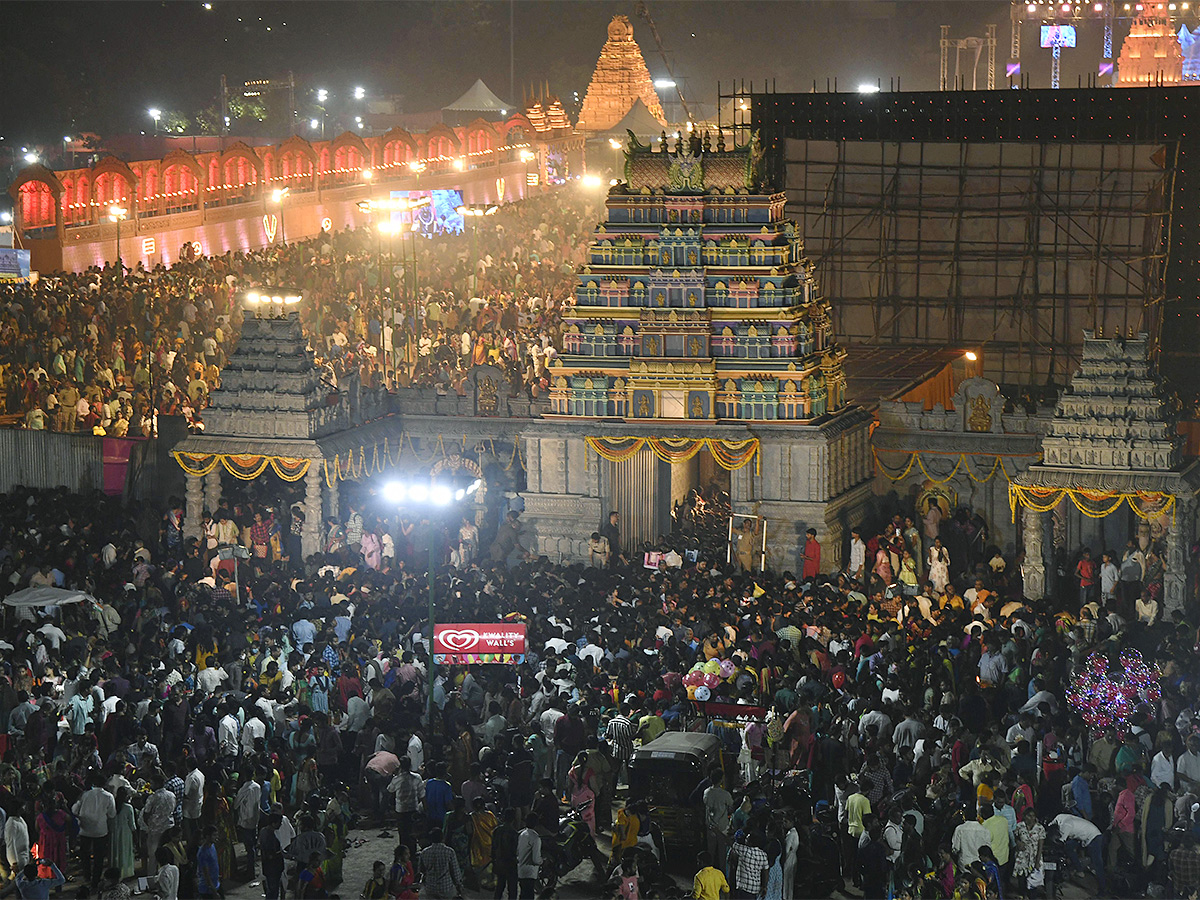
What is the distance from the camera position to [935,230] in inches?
1718

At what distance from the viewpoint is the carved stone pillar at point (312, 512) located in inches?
1171

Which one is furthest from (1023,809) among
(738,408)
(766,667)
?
(738,408)

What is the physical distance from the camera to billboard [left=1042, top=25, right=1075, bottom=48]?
90312 millimetres

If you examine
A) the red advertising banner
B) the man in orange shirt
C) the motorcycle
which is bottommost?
the motorcycle

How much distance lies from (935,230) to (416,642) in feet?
80.9

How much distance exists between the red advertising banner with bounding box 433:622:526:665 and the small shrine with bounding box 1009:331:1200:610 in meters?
9.84

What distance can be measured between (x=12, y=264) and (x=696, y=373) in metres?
18.5

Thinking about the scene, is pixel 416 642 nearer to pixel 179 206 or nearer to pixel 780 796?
pixel 780 796

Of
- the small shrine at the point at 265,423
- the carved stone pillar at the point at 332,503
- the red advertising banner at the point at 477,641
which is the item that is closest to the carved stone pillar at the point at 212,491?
the small shrine at the point at 265,423

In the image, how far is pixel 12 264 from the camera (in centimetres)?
4112

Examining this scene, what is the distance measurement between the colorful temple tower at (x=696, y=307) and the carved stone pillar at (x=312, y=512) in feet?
13.5

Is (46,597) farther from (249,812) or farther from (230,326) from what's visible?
(230,326)

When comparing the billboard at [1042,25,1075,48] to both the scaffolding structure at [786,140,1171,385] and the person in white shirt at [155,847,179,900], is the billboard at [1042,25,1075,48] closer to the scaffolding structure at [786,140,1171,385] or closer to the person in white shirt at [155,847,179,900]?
the scaffolding structure at [786,140,1171,385]

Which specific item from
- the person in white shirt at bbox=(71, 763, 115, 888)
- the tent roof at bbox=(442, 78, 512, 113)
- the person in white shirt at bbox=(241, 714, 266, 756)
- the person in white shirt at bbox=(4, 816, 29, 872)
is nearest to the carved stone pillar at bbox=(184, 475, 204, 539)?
the person in white shirt at bbox=(241, 714, 266, 756)
